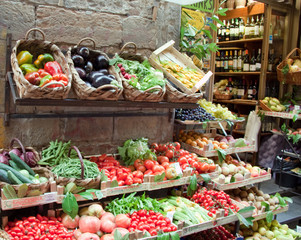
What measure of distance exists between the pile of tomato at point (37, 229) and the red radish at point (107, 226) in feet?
0.82

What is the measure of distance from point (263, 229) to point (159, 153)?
4.82 feet

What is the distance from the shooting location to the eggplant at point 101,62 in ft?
9.96

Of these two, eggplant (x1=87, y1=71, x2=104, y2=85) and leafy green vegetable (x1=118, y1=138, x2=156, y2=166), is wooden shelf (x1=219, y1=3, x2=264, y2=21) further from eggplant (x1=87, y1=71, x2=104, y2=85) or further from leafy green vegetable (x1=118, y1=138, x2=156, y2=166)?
eggplant (x1=87, y1=71, x2=104, y2=85)

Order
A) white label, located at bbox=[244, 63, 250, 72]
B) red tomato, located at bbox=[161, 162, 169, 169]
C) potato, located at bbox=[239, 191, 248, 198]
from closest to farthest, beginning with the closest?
1. red tomato, located at bbox=[161, 162, 169, 169]
2. potato, located at bbox=[239, 191, 248, 198]
3. white label, located at bbox=[244, 63, 250, 72]

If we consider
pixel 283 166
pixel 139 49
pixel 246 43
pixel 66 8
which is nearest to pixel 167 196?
pixel 139 49

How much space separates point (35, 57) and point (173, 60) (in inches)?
60.3

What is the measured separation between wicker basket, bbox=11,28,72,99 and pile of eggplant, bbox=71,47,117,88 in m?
0.14

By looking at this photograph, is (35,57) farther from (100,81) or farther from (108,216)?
(108,216)

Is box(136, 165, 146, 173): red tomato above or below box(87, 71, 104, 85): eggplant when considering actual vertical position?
below

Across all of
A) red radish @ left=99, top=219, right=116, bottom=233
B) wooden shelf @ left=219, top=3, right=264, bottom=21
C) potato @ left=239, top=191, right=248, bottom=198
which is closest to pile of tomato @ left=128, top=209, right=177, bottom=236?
red radish @ left=99, top=219, right=116, bottom=233

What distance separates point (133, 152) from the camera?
3324 millimetres

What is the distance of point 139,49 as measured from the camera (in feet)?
12.0

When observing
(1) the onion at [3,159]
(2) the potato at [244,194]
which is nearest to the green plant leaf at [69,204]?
(1) the onion at [3,159]

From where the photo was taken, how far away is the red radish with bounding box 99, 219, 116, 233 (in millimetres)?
2627
